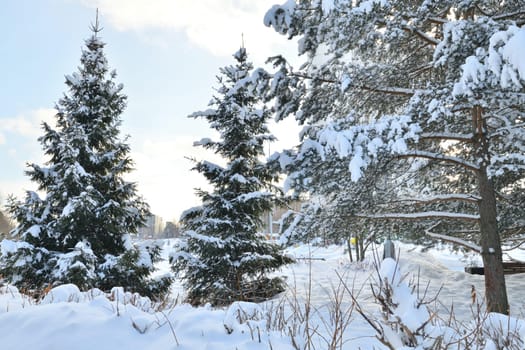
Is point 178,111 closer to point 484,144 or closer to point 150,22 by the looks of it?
point 150,22

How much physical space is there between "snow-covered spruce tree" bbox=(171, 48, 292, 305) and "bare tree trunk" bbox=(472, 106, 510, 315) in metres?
3.57

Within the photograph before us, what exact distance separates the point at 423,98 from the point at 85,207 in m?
6.17

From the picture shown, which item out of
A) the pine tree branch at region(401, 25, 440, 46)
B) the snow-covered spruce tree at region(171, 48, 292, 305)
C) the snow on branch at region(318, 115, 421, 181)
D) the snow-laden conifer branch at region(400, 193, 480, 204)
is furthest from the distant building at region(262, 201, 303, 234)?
the pine tree branch at region(401, 25, 440, 46)

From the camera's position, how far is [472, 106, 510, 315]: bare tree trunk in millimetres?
4781

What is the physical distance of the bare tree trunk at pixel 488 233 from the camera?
4781 mm

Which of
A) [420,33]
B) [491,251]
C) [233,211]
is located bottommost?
[491,251]

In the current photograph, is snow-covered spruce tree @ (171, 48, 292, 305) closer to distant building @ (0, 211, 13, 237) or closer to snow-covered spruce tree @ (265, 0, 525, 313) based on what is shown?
snow-covered spruce tree @ (265, 0, 525, 313)

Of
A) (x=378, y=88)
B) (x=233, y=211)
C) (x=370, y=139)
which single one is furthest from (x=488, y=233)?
(x=233, y=211)

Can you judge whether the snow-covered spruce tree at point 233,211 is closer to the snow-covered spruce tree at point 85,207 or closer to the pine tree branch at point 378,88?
the snow-covered spruce tree at point 85,207

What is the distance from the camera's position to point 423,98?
4.36 m

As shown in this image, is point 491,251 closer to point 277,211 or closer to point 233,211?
point 233,211

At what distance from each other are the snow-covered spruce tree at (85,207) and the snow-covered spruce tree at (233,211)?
42.1 inches

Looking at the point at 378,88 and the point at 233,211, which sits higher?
the point at 378,88

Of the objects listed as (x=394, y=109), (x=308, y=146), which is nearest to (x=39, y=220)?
(x=308, y=146)
